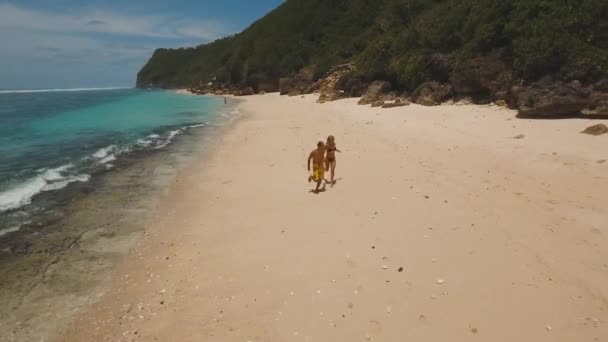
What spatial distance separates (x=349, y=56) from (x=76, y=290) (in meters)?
59.3

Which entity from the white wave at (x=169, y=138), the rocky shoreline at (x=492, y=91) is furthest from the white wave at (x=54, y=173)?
the rocky shoreline at (x=492, y=91)

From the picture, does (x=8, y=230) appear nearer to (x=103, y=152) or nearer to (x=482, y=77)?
(x=103, y=152)

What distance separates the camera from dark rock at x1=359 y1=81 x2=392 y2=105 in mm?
33312

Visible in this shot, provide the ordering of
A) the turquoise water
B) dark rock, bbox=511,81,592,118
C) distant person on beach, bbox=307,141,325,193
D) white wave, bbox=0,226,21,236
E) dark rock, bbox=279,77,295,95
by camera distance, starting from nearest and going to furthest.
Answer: white wave, bbox=0,226,21,236 < distant person on beach, bbox=307,141,325,193 < the turquoise water < dark rock, bbox=511,81,592,118 < dark rock, bbox=279,77,295,95

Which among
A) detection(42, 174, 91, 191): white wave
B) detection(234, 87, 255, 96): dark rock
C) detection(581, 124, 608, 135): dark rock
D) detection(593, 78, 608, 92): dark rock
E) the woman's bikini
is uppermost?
detection(593, 78, 608, 92): dark rock

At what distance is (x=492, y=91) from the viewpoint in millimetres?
24969

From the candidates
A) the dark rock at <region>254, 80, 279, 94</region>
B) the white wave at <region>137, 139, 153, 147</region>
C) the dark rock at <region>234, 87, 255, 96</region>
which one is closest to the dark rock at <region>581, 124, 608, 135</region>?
the white wave at <region>137, 139, 153, 147</region>

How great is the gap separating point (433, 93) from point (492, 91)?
4.34 meters

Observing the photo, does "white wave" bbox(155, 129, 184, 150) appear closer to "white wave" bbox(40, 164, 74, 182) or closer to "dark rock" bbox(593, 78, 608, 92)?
"white wave" bbox(40, 164, 74, 182)

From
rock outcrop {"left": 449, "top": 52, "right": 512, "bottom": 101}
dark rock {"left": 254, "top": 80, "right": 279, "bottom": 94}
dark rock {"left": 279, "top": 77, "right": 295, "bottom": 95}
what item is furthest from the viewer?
dark rock {"left": 254, "top": 80, "right": 279, "bottom": 94}

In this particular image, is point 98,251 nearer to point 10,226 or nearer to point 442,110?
point 10,226

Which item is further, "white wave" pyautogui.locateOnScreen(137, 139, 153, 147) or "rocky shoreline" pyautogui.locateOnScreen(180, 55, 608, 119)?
"white wave" pyautogui.locateOnScreen(137, 139, 153, 147)

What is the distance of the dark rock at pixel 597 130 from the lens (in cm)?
1448

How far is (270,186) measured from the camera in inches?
497
